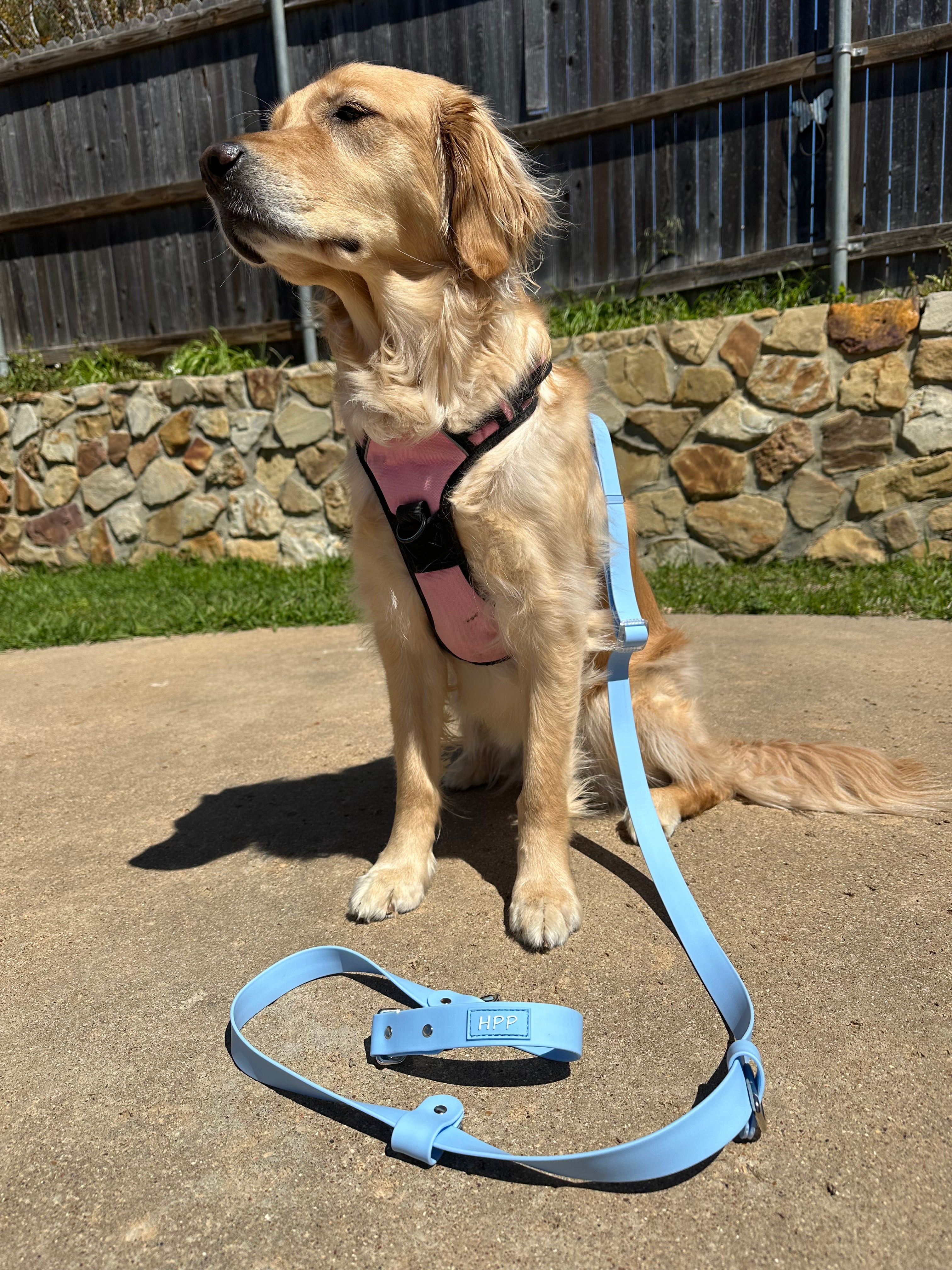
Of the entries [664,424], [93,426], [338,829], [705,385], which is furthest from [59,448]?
[338,829]

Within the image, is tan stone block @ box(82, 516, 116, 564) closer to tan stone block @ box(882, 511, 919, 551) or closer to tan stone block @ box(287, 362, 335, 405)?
tan stone block @ box(287, 362, 335, 405)

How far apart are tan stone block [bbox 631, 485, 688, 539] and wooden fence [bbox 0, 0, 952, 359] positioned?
1.46 meters

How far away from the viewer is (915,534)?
17.7ft

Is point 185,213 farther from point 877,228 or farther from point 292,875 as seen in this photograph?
point 292,875

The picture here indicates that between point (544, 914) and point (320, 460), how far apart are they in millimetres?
5079

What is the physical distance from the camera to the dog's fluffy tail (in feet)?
7.96

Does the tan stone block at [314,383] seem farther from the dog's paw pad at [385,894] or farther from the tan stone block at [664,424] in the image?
the dog's paw pad at [385,894]

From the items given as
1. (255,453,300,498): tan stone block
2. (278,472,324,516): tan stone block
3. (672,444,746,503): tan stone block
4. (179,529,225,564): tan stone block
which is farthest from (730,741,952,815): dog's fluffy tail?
(179,529,225,564): tan stone block

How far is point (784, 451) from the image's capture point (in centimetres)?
552

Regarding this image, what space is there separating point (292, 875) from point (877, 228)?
540 centimetres

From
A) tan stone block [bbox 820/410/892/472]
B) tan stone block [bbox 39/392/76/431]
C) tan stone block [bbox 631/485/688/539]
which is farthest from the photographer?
tan stone block [bbox 39/392/76/431]

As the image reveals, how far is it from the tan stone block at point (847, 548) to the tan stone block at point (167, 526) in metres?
4.63

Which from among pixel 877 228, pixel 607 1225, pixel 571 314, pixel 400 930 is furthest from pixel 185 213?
pixel 607 1225

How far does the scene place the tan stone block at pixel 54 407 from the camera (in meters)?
7.17
